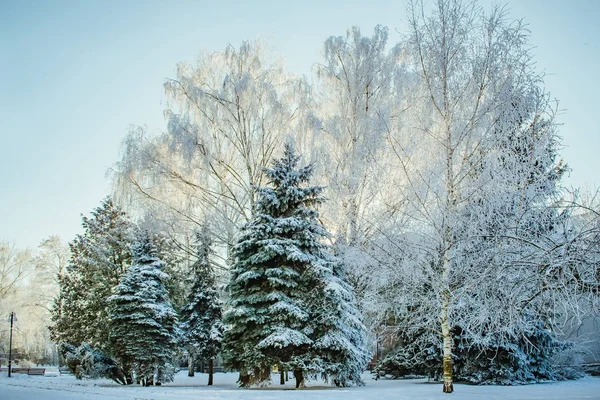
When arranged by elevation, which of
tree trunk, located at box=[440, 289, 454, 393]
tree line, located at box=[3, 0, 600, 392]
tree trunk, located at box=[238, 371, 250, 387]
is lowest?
tree trunk, located at box=[238, 371, 250, 387]

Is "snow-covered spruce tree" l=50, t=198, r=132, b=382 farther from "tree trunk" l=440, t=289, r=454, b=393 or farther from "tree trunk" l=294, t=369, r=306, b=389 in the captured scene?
"tree trunk" l=440, t=289, r=454, b=393

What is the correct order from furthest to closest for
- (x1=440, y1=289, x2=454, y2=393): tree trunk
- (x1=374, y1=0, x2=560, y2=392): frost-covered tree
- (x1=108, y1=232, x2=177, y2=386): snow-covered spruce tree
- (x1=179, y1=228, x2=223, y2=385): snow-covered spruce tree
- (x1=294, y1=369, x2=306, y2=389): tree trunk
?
(x1=179, y1=228, x2=223, y2=385): snow-covered spruce tree, (x1=108, y1=232, x2=177, y2=386): snow-covered spruce tree, (x1=294, y1=369, x2=306, y2=389): tree trunk, (x1=440, y1=289, x2=454, y2=393): tree trunk, (x1=374, y1=0, x2=560, y2=392): frost-covered tree

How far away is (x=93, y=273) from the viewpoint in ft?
90.2

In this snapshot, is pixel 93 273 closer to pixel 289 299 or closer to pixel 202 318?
pixel 202 318

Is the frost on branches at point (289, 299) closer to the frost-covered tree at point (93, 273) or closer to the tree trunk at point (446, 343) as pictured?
the tree trunk at point (446, 343)

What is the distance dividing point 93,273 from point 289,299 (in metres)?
15.8

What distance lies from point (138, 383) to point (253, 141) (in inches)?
495

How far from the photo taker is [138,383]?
77.0ft

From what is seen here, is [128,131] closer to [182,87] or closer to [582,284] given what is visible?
A: [182,87]

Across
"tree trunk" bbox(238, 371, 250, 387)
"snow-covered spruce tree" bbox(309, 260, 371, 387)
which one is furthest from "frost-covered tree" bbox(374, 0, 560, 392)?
"tree trunk" bbox(238, 371, 250, 387)

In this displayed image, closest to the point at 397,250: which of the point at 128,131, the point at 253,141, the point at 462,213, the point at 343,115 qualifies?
the point at 462,213

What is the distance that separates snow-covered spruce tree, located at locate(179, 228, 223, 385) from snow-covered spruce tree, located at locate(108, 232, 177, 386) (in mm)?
1796

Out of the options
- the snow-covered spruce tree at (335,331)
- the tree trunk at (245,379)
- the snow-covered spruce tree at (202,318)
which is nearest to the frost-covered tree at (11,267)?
the snow-covered spruce tree at (202,318)

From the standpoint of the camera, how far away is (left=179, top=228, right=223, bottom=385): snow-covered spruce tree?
24.8 meters
